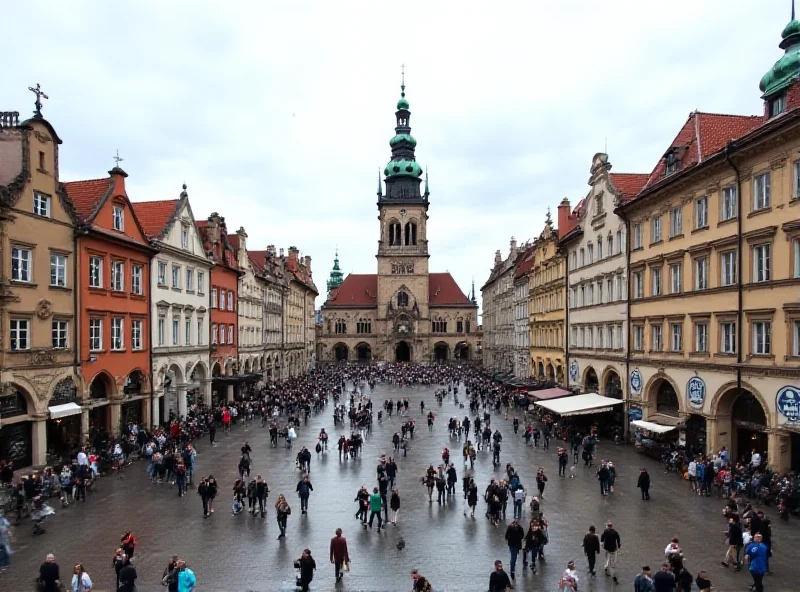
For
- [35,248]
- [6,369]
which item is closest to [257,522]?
[6,369]

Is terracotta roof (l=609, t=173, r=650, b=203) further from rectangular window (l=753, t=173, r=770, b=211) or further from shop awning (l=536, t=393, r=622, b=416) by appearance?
rectangular window (l=753, t=173, r=770, b=211)

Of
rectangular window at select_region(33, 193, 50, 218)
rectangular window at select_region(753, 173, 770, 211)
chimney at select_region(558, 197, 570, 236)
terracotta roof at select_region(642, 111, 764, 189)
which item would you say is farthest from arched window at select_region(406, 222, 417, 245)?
rectangular window at select_region(753, 173, 770, 211)

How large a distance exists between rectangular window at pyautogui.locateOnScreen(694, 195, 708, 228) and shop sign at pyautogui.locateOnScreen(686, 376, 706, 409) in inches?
263

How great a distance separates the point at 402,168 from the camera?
111188mm

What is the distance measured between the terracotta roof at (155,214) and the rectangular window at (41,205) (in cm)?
1007

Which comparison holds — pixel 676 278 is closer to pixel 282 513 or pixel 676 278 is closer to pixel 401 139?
pixel 282 513

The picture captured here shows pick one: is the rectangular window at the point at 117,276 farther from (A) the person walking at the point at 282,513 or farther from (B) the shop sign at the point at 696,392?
(B) the shop sign at the point at 696,392

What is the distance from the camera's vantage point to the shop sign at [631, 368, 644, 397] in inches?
1270

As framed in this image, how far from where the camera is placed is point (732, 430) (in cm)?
2581

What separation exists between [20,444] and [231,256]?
29003 millimetres

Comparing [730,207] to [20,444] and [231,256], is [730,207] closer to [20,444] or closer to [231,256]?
[20,444]

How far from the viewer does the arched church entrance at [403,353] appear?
113m

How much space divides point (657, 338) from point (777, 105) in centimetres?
1188

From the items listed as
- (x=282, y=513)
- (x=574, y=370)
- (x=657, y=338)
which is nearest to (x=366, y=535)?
(x=282, y=513)
